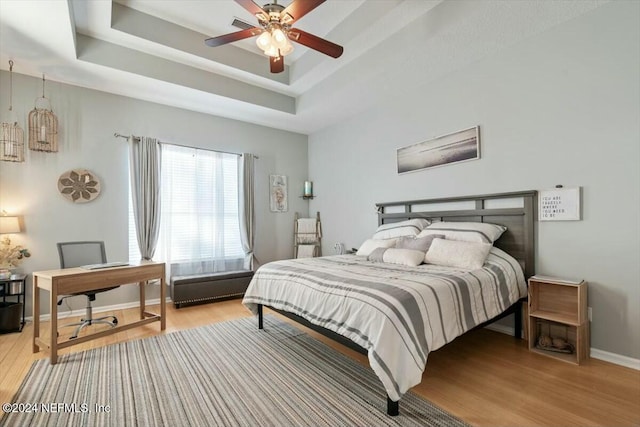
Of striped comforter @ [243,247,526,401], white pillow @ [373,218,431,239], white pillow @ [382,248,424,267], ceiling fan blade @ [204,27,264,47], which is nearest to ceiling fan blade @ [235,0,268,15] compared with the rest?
ceiling fan blade @ [204,27,264,47]

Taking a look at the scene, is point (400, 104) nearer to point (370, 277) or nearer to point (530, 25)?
point (530, 25)

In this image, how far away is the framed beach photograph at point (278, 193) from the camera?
18.1 ft

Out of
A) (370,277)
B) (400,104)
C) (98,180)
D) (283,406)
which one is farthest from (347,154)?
(283,406)

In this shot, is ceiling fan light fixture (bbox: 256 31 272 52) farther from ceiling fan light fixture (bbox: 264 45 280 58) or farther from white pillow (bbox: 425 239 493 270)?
white pillow (bbox: 425 239 493 270)

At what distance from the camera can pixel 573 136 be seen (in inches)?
105

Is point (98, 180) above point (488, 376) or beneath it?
above

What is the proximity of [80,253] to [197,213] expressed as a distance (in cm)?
166

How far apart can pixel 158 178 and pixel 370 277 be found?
11.5 feet

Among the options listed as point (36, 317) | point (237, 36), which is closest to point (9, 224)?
point (36, 317)

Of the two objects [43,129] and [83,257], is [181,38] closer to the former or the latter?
[43,129]

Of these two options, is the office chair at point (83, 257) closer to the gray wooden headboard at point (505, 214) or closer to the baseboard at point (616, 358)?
the gray wooden headboard at point (505, 214)

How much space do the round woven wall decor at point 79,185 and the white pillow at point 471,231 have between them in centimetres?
424

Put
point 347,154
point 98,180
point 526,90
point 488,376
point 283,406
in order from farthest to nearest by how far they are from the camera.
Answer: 1. point 347,154
2. point 98,180
3. point 526,90
4. point 488,376
5. point 283,406

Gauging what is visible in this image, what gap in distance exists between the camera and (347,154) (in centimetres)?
510
